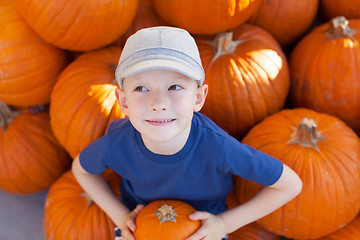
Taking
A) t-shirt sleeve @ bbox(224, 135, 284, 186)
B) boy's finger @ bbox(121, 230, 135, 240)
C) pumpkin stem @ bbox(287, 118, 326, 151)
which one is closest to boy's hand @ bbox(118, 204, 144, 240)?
boy's finger @ bbox(121, 230, 135, 240)

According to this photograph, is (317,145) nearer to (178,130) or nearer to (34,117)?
(178,130)

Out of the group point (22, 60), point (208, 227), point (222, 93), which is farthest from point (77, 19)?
point (208, 227)

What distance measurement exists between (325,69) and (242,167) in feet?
1.97

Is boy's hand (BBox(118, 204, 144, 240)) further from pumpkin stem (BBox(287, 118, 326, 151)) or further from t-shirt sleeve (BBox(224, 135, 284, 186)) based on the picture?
pumpkin stem (BBox(287, 118, 326, 151))

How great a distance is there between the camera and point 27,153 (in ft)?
4.57

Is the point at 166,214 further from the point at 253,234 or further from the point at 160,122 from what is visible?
the point at 253,234

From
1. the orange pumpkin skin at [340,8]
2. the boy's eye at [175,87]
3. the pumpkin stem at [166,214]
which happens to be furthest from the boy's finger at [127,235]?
the orange pumpkin skin at [340,8]

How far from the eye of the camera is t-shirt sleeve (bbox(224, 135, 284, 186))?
88 centimetres

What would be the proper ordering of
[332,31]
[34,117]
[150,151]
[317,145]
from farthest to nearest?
[34,117], [332,31], [317,145], [150,151]

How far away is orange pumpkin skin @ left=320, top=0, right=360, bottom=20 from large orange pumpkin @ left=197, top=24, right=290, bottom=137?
0.42m

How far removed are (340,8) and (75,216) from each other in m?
1.37

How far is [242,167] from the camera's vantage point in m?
0.90

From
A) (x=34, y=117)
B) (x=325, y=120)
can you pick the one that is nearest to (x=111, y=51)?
(x=34, y=117)

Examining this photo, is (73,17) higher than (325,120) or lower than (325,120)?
higher
